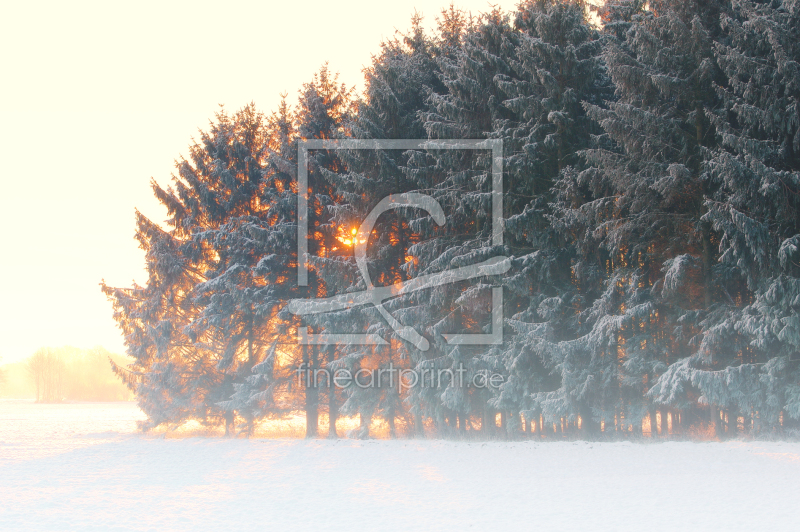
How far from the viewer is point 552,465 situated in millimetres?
14359

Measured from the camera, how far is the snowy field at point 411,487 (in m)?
9.16

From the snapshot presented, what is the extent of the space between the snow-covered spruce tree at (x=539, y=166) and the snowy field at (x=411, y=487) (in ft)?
7.92

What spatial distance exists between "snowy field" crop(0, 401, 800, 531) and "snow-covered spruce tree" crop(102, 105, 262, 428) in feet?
13.4

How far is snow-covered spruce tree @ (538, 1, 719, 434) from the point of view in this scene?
16922 mm

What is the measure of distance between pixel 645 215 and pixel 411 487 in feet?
33.9

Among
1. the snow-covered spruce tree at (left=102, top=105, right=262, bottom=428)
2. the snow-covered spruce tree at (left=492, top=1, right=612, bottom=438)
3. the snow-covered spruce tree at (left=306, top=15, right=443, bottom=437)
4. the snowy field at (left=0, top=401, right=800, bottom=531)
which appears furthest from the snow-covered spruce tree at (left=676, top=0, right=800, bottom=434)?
the snow-covered spruce tree at (left=102, top=105, right=262, bottom=428)

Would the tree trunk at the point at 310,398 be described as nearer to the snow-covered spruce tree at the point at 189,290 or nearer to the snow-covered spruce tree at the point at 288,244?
the snow-covered spruce tree at the point at 288,244

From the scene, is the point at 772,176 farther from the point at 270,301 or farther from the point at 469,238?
the point at 270,301

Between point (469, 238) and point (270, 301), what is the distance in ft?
25.5

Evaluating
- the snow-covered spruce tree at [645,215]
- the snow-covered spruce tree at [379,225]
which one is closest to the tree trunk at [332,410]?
the snow-covered spruce tree at [379,225]

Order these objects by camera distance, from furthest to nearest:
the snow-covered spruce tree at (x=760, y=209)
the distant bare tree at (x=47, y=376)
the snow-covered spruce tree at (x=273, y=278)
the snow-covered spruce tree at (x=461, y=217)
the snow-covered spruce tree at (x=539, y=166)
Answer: the distant bare tree at (x=47, y=376)
the snow-covered spruce tree at (x=273, y=278)
the snow-covered spruce tree at (x=461, y=217)
the snow-covered spruce tree at (x=539, y=166)
the snow-covered spruce tree at (x=760, y=209)

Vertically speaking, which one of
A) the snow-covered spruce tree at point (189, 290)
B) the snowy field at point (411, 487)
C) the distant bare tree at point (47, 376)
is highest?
the snow-covered spruce tree at point (189, 290)

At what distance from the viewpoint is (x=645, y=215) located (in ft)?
56.7

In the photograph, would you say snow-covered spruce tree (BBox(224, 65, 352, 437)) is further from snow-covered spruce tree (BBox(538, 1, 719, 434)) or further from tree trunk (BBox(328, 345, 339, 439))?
snow-covered spruce tree (BBox(538, 1, 719, 434))
